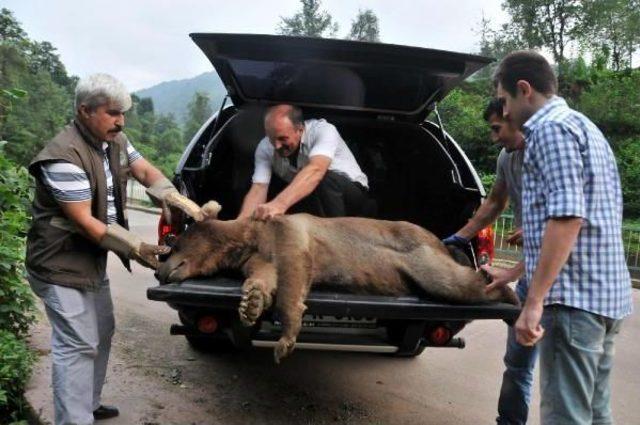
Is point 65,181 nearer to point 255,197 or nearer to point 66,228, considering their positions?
point 66,228

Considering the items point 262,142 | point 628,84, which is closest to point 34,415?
point 262,142

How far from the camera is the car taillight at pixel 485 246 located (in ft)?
14.3

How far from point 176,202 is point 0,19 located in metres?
34.6

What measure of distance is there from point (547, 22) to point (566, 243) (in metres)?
24.4

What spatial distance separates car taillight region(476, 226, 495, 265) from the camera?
171 inches

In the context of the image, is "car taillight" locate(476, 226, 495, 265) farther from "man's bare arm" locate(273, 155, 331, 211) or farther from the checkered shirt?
the checkered shirt

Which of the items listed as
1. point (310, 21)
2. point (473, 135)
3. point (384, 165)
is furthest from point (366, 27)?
point (384, 165)

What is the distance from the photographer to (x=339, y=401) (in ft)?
14.6

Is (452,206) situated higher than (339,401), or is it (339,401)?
(452,206)

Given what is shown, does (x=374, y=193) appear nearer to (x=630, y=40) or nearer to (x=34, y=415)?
(x=34, y=415)

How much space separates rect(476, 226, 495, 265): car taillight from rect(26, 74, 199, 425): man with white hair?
7.40 feet

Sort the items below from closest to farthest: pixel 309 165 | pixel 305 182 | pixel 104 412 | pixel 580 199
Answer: pixel 580 199
pixel 104 412
pixel 305 182
pixel 309 165

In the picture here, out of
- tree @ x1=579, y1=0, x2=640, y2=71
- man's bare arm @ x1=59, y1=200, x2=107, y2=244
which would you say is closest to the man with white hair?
man's bare arm @ x1=59, y1=200, x2=107, y2=244

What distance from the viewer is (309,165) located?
418 cm
